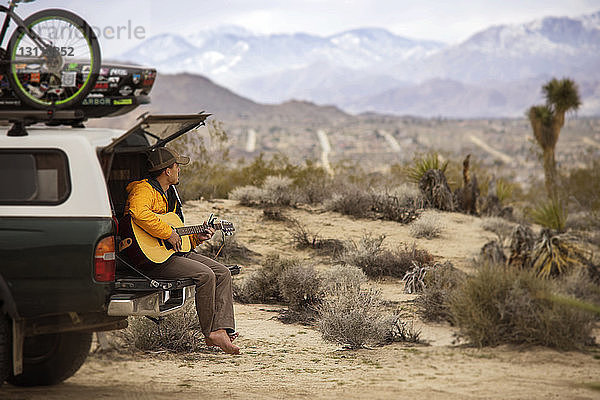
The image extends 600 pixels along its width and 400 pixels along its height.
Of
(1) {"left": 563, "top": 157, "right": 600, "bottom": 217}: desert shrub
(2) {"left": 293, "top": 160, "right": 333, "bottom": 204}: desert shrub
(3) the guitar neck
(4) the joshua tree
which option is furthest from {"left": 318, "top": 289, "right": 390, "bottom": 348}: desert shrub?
(4) the joshua tree

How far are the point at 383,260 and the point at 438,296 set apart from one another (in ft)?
9.87

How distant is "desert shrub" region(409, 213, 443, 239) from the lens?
15484 mm

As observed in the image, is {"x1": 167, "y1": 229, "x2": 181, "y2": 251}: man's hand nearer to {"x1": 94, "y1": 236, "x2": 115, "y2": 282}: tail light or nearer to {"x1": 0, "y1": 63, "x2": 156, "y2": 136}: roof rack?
{"x1": 94, "y1": 236, "x2": 115, "y2": 282}: tail light

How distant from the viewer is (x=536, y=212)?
1243cm

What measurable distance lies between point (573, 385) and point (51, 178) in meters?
4.70

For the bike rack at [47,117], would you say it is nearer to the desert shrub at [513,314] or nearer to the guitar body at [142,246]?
the guitar body at [142,246]

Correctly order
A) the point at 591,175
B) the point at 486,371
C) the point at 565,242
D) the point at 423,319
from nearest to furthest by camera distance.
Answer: the point at 486,371 < the point at 423,319 < the point at 565,242 < the point at 591,175

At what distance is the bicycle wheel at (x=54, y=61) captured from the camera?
5.73 m

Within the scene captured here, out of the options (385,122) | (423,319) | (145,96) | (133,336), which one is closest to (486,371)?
(423,319)

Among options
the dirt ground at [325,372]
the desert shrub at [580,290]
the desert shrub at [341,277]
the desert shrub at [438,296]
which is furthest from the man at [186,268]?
the desert shrub at [341,277]

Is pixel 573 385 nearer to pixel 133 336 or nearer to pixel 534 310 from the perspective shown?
pixel 534 310

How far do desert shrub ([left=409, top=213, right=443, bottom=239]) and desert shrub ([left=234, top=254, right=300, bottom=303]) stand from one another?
5.36m

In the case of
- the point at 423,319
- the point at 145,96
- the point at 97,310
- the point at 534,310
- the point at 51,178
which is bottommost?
the point at 423,319

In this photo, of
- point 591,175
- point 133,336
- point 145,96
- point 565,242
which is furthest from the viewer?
point 591,175
